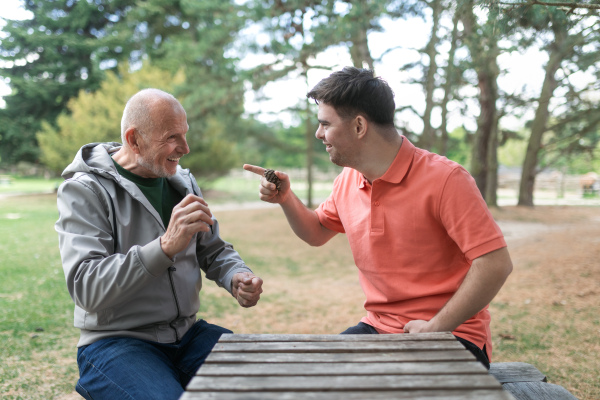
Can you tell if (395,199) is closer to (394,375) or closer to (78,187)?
(394,375)

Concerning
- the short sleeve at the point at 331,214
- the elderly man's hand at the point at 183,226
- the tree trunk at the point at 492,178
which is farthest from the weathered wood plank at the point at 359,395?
the tree trunk at the point at 492,178

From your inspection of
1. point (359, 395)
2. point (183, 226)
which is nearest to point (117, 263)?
point (183, 226)

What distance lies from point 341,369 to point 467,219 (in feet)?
3.05

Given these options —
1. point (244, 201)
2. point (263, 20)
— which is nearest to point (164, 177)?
point (263, 20)

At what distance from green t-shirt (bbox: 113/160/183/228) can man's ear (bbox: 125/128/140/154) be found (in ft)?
0.41

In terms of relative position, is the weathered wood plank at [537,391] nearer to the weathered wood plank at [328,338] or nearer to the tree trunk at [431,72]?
the weathered wood plank at [328,338]

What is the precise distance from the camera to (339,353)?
1.58m

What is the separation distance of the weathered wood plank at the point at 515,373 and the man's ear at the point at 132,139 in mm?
2084

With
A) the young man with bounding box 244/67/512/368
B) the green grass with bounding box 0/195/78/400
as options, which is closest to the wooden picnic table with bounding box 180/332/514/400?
the young man with bounding box 244/67/512/368

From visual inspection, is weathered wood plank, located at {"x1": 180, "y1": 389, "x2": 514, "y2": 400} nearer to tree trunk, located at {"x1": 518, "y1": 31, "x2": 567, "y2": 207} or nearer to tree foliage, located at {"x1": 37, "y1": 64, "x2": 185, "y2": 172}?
tree trunk, located at {"x1": 518, "y1": 31, "x2": 567, "y2": 207}

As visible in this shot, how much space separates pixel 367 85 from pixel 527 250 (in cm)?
790

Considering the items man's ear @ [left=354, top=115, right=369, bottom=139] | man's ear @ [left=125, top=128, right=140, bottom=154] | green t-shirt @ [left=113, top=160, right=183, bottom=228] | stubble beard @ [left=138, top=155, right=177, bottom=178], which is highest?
man's ear @ [left=354, top=115, right=369, bottom=139]

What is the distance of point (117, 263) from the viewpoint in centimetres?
198

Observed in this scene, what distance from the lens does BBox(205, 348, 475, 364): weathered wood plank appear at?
1516 millimetres
